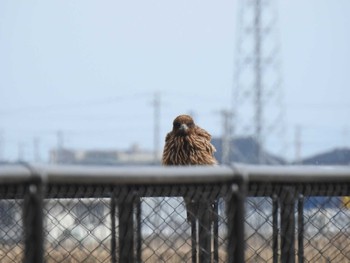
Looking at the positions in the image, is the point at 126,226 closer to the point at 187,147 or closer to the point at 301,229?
the point at 301,229

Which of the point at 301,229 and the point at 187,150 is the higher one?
the point at 187,150

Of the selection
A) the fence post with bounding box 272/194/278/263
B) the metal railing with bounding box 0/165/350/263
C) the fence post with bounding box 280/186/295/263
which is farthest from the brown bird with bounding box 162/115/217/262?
the fence post with bounding box 280/186/295/263

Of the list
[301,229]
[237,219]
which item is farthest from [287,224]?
[237,219]

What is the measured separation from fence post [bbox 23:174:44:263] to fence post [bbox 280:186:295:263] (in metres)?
1.33

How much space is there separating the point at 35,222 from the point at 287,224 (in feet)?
4.73

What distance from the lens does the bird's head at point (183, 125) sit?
12.1 meters

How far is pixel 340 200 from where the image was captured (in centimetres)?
622

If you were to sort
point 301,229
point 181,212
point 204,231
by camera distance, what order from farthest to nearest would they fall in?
point 181,212 < point 301,229 < point 204,231

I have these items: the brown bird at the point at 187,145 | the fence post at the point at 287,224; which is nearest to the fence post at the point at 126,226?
the fence post at the point at 287,224

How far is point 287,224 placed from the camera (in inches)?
209

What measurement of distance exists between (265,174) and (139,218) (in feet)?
2.92

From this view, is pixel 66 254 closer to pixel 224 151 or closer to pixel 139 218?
pixel 139 218

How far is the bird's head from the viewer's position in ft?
39.6

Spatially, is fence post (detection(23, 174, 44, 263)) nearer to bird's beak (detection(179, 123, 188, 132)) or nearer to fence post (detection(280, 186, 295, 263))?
fence post (detection(280, 186, 295, 263))
